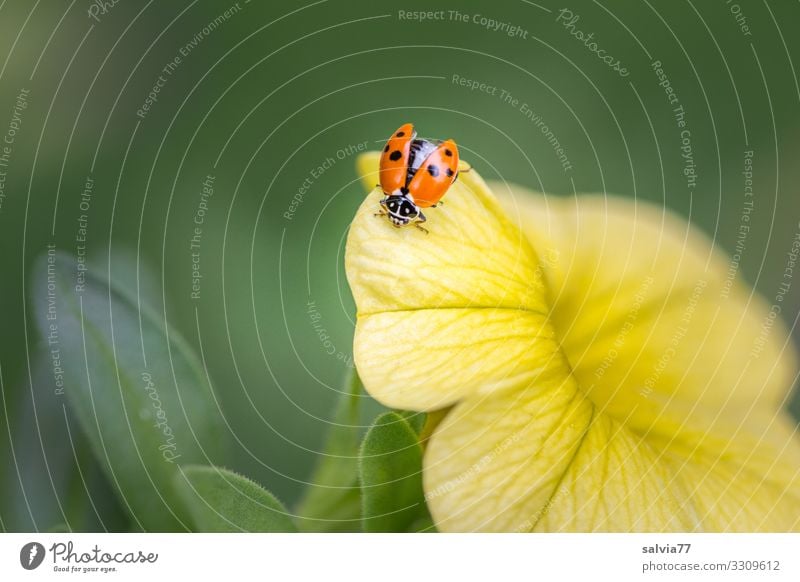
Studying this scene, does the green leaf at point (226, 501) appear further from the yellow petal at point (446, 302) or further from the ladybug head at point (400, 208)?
the ladybug head at point (400, 208)

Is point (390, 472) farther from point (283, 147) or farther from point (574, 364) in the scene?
point (283, 147)

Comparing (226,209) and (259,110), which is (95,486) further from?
(259,110)

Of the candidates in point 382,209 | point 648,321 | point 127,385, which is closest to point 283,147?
point 382,209

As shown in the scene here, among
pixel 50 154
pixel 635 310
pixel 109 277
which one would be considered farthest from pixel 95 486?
pixel 635 310

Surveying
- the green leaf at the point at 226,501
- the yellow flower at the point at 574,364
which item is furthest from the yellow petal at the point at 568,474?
the green leaf at the point at 226,501

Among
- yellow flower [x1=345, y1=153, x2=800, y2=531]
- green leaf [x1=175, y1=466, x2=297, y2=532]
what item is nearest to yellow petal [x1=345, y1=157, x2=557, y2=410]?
yellow flower [x1=345, y1=153, x2=800, y2=531]
